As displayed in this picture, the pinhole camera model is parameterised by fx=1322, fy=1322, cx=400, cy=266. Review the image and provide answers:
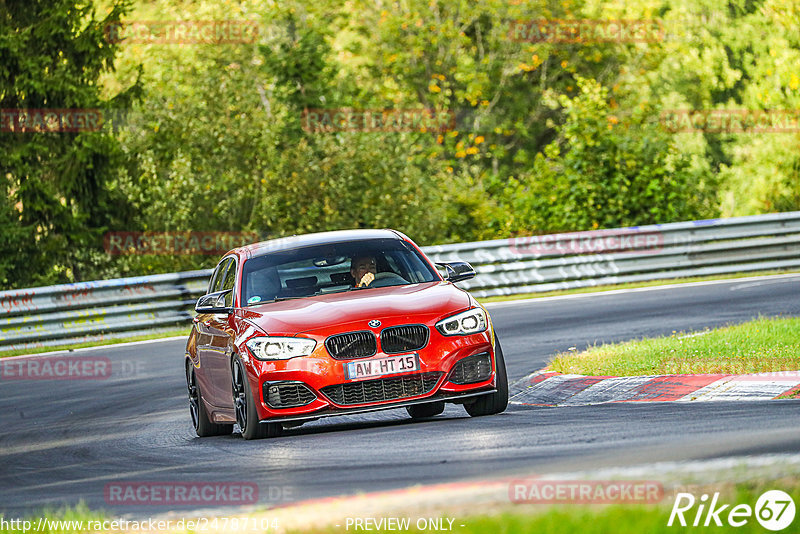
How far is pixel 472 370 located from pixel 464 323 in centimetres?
35

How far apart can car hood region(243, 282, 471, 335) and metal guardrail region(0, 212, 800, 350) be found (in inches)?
458

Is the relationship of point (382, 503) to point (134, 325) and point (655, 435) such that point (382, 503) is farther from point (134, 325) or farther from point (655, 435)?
point (134, 325)

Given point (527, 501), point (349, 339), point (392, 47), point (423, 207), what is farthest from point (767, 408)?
point (392, 47)

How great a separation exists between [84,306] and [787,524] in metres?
17.6

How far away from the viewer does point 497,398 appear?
1009 centimetres

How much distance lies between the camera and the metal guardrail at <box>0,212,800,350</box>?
21.7m

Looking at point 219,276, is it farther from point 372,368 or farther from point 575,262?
point 575,262

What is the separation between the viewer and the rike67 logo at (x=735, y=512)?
5062 millimetres

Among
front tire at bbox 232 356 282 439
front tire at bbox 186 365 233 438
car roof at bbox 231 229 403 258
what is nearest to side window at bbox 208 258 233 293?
car roof at bbox 231 229 403 258

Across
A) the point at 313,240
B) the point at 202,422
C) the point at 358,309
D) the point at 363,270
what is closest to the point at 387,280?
the point at 363,270

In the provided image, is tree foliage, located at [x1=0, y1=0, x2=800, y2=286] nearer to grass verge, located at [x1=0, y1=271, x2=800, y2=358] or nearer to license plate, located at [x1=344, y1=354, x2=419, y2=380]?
grass verge, located at [x1=0, y1=271, x2=800, y2=358]

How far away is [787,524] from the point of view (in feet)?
16.4

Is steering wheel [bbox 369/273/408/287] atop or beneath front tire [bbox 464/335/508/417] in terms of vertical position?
atop

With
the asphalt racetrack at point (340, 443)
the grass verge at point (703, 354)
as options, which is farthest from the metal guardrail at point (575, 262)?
the grass verge at point (703, 354)
